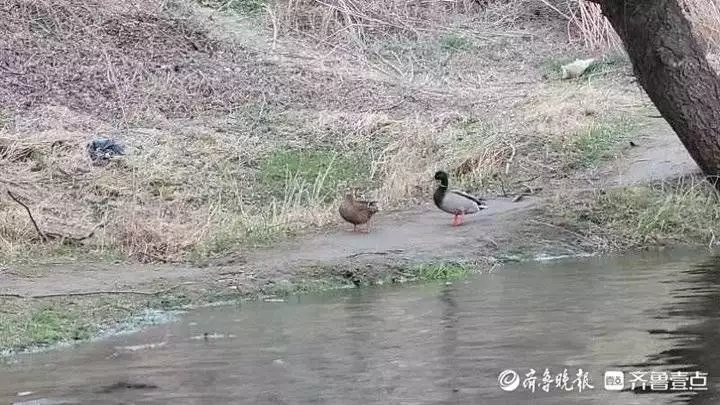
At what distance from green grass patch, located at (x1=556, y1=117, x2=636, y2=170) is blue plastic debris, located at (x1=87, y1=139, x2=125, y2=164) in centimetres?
543

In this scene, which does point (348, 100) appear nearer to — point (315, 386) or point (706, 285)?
point (706, 285)

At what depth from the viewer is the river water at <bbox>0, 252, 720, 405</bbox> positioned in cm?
672

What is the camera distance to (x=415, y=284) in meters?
11.0

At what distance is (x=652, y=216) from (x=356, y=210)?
2.98 metres

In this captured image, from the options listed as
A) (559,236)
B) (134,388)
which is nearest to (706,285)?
(559,236)

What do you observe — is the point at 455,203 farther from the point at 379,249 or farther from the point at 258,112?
the point at 258,112

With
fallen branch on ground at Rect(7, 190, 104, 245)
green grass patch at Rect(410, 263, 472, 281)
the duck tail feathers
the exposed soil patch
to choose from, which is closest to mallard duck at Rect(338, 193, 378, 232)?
the exposed soil patch

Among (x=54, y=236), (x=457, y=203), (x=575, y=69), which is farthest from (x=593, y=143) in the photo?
(x=54, y=236)

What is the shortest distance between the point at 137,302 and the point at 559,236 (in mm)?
4607

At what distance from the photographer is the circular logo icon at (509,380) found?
668 cm

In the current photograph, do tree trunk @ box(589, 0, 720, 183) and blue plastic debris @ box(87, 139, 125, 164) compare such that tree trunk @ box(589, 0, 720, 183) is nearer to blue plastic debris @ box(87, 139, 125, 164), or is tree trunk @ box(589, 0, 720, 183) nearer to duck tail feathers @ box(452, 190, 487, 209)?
duck tail feathers @ box(452, 190, 487, 209)

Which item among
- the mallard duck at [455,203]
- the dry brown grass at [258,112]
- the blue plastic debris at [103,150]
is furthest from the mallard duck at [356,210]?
the blue plastic debris at [103,150]

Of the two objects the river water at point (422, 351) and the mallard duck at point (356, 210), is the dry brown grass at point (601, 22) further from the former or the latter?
the river water at point (422, 351)

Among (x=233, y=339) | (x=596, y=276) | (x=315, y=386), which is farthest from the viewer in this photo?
(x=596, y=276)
